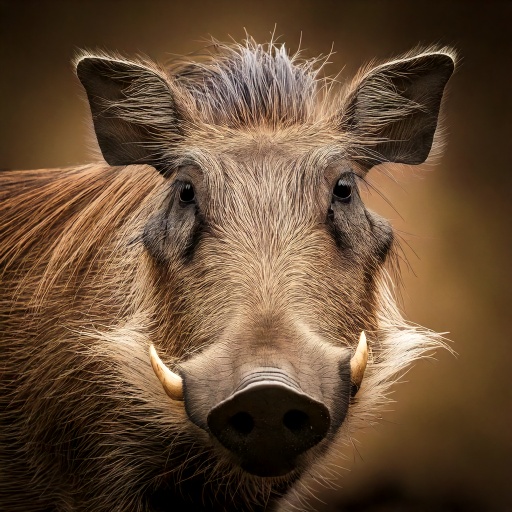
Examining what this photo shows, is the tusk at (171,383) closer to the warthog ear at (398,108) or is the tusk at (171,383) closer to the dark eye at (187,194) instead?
the dark eye at (187,194)

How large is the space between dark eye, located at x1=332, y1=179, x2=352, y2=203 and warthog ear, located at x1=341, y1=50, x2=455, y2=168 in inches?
8.0

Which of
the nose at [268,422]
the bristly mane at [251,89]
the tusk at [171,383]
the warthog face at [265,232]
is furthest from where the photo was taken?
the bristly mane at [251,89]

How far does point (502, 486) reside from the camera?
4867 millimetres

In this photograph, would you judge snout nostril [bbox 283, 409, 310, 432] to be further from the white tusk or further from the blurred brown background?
the blurred brown background

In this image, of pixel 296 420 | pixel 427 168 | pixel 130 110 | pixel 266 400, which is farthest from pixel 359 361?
pixel 427 168

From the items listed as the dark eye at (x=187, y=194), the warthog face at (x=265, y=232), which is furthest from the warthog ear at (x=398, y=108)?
the dark eye at (x=187, y=194)

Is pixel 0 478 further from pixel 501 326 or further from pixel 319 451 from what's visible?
pixel 501 326

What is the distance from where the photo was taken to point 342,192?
2562 millimetres

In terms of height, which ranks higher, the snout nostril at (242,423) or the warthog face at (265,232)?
the warthog face at (265,232)

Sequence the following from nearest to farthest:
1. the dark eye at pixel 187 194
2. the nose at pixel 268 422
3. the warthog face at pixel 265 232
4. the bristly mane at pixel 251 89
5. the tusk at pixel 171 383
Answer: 1. the nose at pixel 268 422
2. the warthog face at pixel 265 232
3. the tusk at pixel 171 383
4. the dark eye at pixel 187 194
5. the bristly mane at pixel 251 89

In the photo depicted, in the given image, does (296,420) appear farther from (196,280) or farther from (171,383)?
(196,280)

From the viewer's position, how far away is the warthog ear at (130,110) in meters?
2.72

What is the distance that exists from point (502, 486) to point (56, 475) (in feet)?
9.37

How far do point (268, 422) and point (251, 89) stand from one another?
1213 millimetres
